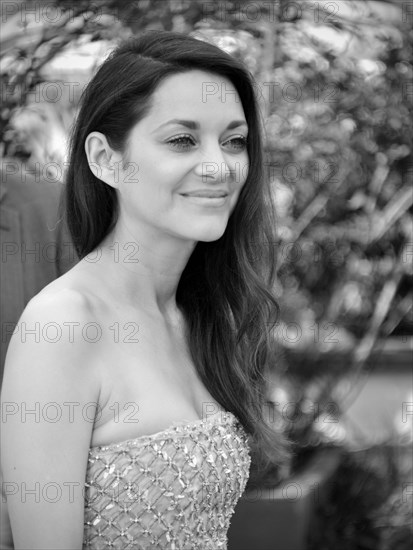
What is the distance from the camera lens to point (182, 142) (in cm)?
189

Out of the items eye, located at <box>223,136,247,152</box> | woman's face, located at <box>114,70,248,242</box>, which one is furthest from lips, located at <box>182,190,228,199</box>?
eye, located at <box>223,136,247,152</box>

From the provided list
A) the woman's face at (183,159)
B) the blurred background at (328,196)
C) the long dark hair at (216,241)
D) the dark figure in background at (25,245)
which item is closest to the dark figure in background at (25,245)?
the dark figure in background at (25,245)

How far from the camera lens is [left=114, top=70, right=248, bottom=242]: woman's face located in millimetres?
1883

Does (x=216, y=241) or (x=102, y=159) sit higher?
(x=102, y=159)

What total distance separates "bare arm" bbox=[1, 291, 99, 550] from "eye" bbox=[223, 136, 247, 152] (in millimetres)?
531

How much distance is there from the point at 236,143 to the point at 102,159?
296 mm

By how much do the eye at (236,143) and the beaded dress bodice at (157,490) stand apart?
0.60m

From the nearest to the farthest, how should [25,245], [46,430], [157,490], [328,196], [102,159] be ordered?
[46,430], [157,490], [102,159], [25,245], [328,196]

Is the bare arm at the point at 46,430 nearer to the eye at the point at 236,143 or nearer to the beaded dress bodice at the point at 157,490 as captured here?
the beaded dress bodice at the point at 157,490

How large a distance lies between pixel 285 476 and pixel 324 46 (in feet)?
5.53

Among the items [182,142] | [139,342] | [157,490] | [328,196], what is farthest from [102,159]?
[328,196]

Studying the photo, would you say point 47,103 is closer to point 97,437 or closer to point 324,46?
point 324,46

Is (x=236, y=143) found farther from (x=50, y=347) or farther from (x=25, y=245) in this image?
(x=25, y=245)

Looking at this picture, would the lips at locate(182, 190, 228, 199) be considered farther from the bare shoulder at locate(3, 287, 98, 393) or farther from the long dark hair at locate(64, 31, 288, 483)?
the bare shoulder at locate(3, 287, 98, 393)
